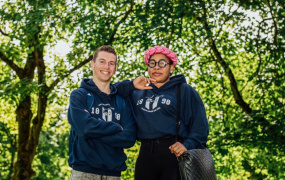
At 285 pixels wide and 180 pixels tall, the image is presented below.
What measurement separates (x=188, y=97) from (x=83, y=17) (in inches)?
281

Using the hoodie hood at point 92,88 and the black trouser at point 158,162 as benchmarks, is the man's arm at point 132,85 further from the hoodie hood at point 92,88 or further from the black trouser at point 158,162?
the black trouser at point 158,162

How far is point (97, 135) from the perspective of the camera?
10.9 ft

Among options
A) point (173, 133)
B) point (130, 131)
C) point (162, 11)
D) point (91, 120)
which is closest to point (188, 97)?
point (173, 133)

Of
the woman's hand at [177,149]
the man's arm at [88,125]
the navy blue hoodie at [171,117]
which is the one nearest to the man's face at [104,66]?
the navy blue hoodie at [171,117]

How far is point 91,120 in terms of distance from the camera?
3.33 metres

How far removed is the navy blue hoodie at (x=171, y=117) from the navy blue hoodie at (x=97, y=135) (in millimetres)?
209

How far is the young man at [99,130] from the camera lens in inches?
132

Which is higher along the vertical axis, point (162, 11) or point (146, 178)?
point (162, 11)

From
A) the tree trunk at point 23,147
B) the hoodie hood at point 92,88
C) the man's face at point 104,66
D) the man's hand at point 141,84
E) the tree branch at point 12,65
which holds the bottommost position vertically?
the tree trunk at point 23,147

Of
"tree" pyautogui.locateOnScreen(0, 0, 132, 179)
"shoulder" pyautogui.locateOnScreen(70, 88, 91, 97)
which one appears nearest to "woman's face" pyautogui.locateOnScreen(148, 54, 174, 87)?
"shoulder" pyautogui.locateOnScreen(70, 88, 91, 97)

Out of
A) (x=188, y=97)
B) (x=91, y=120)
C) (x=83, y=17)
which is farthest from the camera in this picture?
(x=83, y=17)

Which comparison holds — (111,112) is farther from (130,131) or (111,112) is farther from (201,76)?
(201,76)

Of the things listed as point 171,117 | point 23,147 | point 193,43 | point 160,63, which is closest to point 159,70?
point 160,63

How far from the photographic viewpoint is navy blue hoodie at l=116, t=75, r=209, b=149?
370cm
